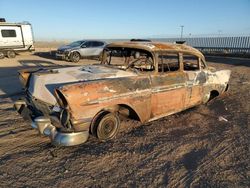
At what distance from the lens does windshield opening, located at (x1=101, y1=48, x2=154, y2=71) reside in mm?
4711

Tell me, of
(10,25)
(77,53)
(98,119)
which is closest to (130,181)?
(98,119)

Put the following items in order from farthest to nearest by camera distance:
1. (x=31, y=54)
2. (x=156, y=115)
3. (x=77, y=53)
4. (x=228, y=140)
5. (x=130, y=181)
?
(x=31, y=54), (x=77, y=53), (x=156, y=115), (x=228, y=140), (x=130, y=181)

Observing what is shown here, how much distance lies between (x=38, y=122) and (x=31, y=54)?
19.4m

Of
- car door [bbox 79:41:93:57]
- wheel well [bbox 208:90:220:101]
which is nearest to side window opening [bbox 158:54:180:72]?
wheel well [bbox 208:90:220:101]

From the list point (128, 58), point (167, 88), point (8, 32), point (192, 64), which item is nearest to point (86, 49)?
point (8, 32)

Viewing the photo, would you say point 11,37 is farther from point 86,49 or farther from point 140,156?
point 140,156

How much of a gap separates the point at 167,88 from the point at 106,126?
1.51 m

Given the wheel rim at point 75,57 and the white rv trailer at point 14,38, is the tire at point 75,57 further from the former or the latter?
the white rv trailer at point 14,38

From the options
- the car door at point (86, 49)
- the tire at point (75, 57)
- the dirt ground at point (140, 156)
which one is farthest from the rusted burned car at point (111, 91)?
the car door at point (86, 49)

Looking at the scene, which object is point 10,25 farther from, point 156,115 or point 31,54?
point 156,115

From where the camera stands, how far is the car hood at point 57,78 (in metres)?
3.79

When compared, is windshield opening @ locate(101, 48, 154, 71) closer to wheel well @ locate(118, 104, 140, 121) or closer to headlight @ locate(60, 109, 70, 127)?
wheel well @ locate(118, 104, 140, 121)

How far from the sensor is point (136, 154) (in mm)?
3809

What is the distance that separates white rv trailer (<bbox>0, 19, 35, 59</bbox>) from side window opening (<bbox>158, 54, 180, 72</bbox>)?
55.3ft
